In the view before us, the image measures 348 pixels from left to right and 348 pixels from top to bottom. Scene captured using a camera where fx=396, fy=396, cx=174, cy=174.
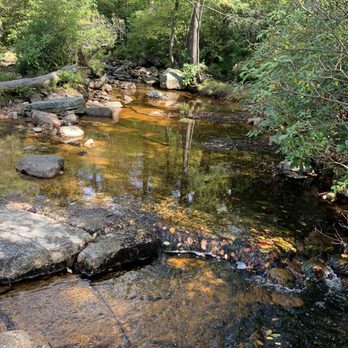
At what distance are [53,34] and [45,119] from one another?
604 cm

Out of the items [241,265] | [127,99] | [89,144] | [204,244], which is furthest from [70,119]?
[241,265]

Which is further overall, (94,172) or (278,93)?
(94,172)

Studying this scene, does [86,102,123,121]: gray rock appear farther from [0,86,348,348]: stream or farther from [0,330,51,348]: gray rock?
[0,330,51,348]: gray rock

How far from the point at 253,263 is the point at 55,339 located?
2.72m

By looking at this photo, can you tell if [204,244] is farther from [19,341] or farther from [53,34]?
[53,34]

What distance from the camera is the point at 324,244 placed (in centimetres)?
592

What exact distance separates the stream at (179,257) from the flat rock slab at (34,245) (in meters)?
0.15

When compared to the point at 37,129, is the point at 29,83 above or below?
above

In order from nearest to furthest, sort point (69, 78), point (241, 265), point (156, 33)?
1. point (241, 265)
2. point (69, 78)
3. point (156, 33)

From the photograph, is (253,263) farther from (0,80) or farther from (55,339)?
(0,80)

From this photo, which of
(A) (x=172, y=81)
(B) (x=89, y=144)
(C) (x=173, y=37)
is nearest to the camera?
(B) (x=89, y=144)

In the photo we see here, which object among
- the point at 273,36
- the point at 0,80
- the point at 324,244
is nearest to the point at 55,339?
the point at 324,244

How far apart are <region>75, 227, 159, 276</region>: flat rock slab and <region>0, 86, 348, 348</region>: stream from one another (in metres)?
0.14

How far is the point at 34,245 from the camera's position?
4863 millimetres
